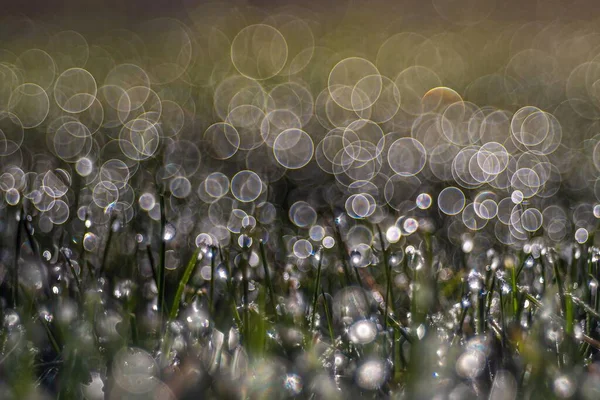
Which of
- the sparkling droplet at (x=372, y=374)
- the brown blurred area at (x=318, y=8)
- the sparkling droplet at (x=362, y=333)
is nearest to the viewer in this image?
the sparkling droplet at (x=372, y=374)

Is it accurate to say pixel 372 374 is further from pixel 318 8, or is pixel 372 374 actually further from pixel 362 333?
pixel 318 8

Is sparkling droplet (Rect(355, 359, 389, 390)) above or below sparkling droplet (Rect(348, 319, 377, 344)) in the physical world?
below

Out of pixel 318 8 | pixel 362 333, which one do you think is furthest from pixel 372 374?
pixel 318 8

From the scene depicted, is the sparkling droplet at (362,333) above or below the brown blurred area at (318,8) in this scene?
below

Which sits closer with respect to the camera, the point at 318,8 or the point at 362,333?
the point at 362,333

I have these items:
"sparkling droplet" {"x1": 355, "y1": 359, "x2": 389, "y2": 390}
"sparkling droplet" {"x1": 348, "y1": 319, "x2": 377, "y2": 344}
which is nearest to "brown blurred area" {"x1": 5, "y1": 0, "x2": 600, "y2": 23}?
"sparkling droplet" {"x1": 348, "y1": 319, "x2": 377, "y2": 344}

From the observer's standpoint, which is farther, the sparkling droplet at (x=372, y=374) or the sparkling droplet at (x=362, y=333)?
the sparkling droplet at (x=362, y=333)

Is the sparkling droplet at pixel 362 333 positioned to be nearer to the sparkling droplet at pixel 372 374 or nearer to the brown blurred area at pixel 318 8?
the sparkling droplet at pixel 372 374

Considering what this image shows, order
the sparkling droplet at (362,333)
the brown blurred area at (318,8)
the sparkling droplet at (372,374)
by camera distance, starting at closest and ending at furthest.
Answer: the sparkling droplet at (372,374) < the sparkling droplet at (362,333) < the brown blurred area at (318,8)

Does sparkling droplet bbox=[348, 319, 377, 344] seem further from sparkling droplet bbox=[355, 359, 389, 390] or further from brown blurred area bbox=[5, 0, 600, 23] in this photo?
brown blurred area bbox=[5, 0, 600, 23]

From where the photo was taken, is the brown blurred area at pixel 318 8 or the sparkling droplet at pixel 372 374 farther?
the brown blurred area at pixel 318 8

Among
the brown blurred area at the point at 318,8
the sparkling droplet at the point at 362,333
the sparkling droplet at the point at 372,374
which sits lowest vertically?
the sparkling droplet at the point at 372,374

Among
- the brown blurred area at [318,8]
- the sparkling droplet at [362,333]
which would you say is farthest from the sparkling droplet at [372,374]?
the brown blurred area at [318,8]
